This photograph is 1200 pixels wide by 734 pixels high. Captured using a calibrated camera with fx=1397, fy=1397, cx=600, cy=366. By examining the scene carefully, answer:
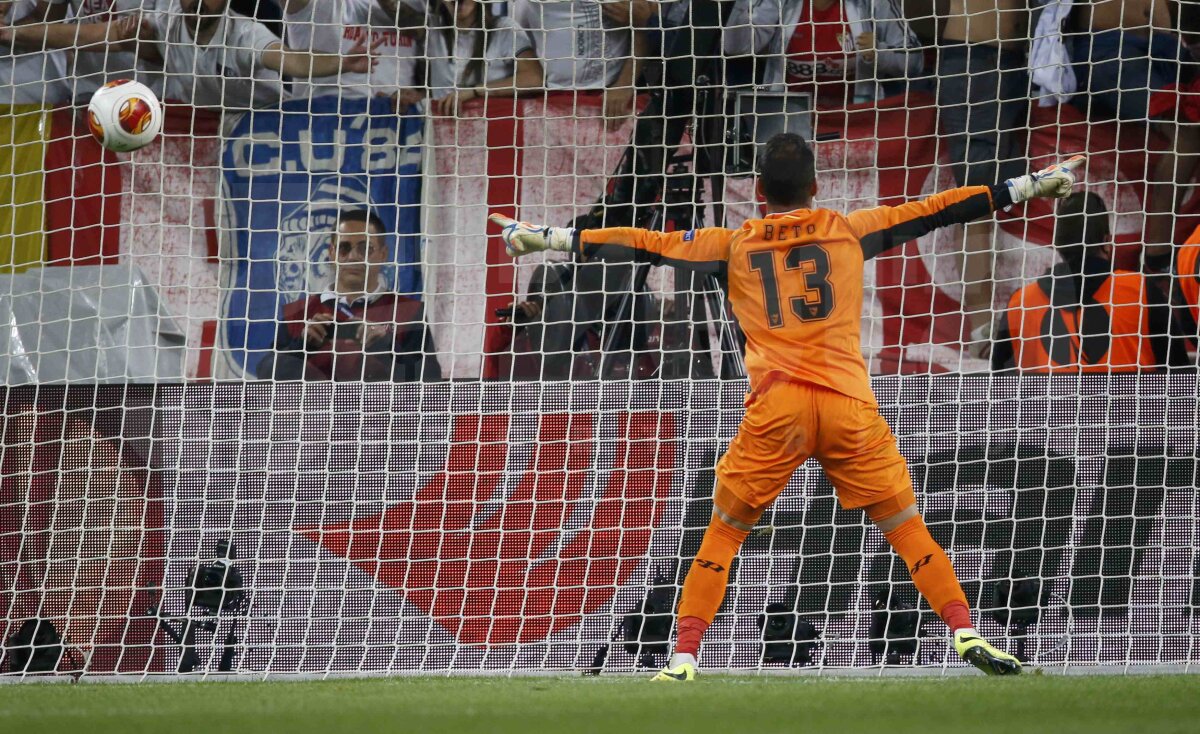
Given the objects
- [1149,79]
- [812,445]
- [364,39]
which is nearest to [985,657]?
[812,445]

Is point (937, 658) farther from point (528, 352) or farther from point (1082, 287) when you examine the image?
point (528, 352)

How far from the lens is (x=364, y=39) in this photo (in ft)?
23.3

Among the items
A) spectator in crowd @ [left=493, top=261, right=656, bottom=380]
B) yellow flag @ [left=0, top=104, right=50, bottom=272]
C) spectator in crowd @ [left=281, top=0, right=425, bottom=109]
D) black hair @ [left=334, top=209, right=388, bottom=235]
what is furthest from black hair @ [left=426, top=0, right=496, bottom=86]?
yellow flag @ [left=0, top=104, right=50, bottom=272]

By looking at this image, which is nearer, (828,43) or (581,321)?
(581,321)

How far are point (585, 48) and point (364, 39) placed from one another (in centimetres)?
114

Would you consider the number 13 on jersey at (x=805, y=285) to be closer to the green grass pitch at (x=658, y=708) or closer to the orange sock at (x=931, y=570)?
the orange sock at (x=931, y=570)

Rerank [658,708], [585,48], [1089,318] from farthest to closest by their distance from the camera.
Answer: [585,48]
[1089,318]
[658,708]

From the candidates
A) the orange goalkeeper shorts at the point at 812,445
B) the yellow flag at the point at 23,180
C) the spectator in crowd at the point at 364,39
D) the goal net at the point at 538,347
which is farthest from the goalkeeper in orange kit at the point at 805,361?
the yellow flag at the point at 23,180

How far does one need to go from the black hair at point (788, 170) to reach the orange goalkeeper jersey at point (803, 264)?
6cm

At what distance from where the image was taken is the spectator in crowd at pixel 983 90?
21.7ft

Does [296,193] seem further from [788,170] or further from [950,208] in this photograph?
[950,208]

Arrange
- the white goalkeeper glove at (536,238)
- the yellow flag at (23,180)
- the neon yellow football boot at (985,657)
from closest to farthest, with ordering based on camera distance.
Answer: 1. the neon yellow football boot at (985,657)
2. the white goalkeeper glove at (536,238)
3. the yellow flag at (23,180)

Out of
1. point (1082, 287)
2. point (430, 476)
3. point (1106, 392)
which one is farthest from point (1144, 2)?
point (430, 476)

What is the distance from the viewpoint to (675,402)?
6309mm
